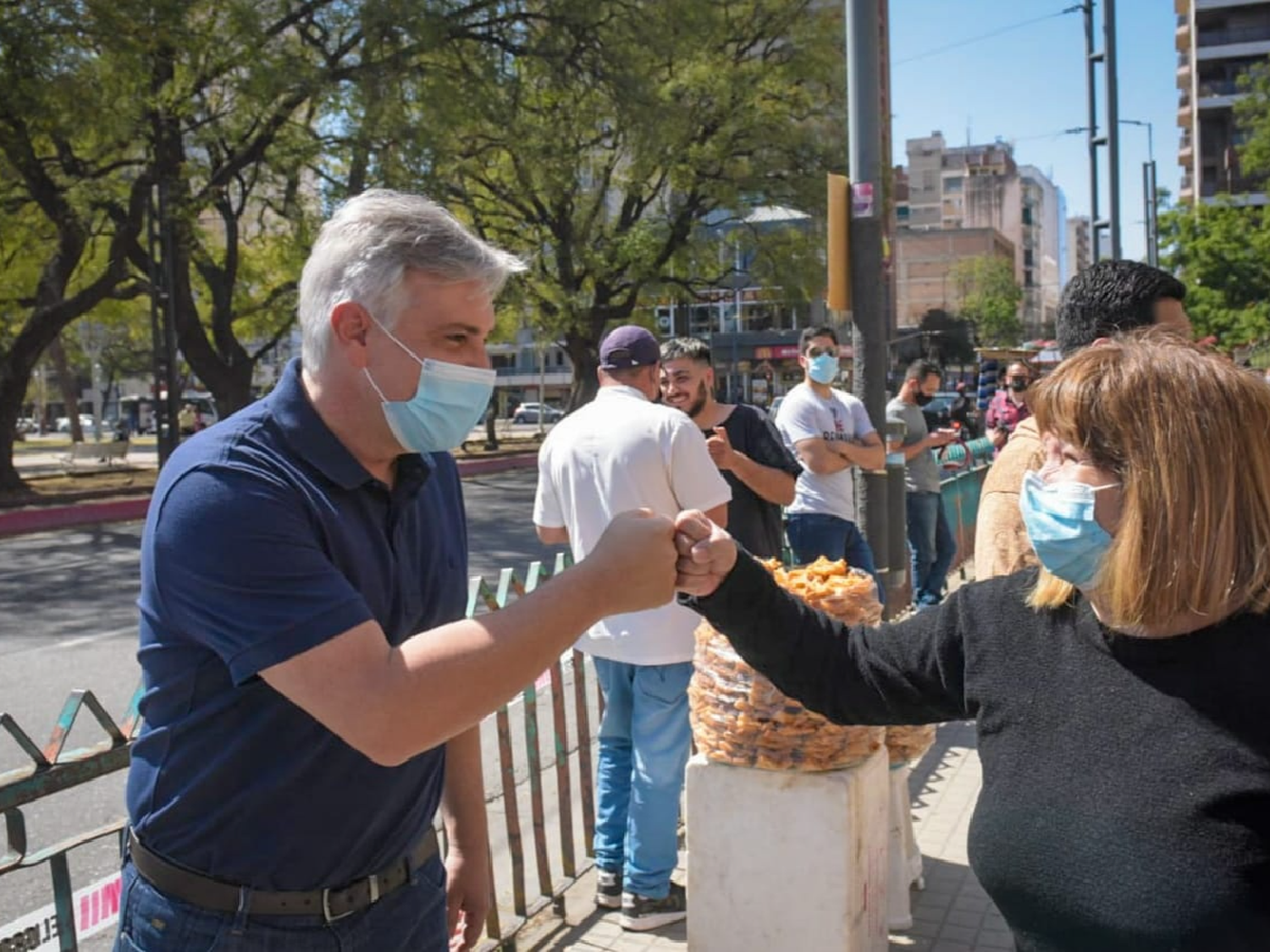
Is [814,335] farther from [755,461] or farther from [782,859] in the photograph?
[782,859]

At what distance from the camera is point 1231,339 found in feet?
100

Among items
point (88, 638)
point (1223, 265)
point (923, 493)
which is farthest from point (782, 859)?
point (1223, 265)

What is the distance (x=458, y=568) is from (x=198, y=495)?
0.61 m

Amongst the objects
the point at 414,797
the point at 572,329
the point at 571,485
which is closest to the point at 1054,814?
the point at 414,797

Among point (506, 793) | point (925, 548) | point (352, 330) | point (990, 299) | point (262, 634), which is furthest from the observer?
point (990, 299)

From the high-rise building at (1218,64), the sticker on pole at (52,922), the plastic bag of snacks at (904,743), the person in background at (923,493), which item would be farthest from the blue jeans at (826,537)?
the high-rise building at (1218,64)

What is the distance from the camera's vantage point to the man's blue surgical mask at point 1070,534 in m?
1.89

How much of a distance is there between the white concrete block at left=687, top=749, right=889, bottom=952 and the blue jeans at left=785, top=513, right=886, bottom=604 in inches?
126

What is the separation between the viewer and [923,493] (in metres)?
8.73

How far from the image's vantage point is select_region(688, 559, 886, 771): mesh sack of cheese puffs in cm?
333

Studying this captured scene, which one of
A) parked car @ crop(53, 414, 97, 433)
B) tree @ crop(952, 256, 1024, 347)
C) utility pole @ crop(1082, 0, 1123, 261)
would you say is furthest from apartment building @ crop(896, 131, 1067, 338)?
utility pole @ crop(1082, 0, 1123, 261)

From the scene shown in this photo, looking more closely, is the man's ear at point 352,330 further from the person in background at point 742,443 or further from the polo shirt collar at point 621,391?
the person in background at point 742,443

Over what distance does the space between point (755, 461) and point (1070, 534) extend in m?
3.33

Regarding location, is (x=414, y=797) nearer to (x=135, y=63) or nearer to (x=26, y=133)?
(x=135, y=63)
